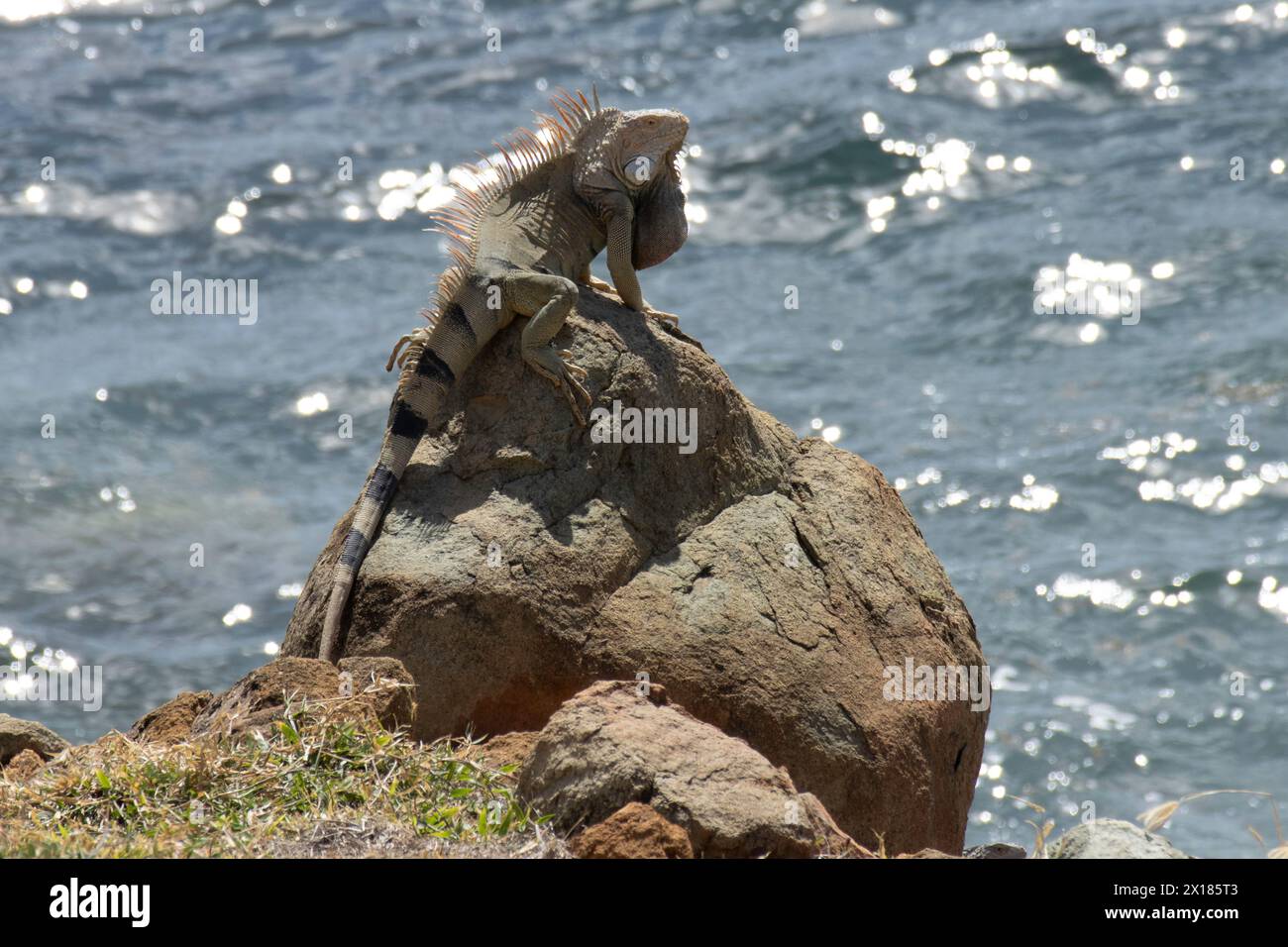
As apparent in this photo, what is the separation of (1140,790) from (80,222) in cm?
2018

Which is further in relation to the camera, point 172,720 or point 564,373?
point 172,720

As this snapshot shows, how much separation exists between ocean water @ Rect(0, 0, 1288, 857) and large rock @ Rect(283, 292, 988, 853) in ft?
29.0

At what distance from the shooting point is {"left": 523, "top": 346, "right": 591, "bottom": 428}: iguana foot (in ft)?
27.1

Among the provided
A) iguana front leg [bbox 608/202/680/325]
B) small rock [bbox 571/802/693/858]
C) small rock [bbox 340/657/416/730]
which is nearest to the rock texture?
small rock [bbox 571/802/693/858]

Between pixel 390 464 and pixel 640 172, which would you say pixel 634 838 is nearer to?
pixel 390 464

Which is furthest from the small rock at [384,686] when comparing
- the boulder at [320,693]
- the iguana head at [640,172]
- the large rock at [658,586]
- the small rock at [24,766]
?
the iguana head at [640,172]

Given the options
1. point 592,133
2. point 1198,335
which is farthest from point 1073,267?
point 592,133

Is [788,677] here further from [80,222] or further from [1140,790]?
[80,222]

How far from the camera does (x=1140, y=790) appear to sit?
1692cm

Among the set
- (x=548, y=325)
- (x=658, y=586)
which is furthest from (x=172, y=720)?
(x=548, y=325)

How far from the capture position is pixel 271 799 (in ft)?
21.8

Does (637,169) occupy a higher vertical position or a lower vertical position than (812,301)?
lower

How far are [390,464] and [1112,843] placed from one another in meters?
3.94

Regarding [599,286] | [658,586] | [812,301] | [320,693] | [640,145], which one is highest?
A: [812,301]
